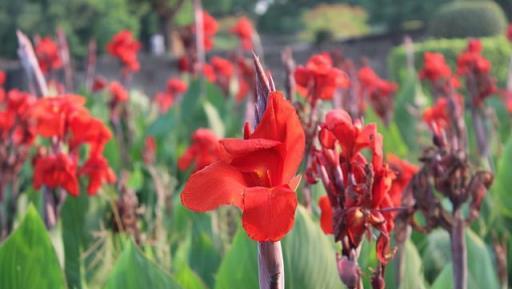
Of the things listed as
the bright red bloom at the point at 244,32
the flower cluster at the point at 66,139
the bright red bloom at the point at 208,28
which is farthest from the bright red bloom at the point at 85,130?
the bright red bloom at the point at 244,32

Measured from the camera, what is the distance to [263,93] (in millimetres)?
728

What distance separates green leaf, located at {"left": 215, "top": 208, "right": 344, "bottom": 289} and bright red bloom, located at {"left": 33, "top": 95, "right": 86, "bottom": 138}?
0.45 meters

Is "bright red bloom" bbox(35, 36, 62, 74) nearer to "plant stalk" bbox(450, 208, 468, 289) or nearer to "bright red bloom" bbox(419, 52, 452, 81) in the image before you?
"bright red bloom" bbox(419, 52, 452, 81)

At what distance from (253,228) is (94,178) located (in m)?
1.04

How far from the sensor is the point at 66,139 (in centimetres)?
166

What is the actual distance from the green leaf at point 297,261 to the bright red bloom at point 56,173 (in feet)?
1.28

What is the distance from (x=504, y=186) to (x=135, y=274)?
4.19 feet

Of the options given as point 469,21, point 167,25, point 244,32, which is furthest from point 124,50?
point 167,25

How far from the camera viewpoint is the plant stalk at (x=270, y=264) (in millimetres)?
741

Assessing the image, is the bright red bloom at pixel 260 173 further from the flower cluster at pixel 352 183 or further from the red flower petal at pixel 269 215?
the flower cluster at pixel 352 183

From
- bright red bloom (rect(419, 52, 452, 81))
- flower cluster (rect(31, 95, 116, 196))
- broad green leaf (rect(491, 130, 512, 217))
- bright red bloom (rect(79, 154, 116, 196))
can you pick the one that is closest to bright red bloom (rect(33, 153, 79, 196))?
flower cluster (rect(31, 95, 116, 196))

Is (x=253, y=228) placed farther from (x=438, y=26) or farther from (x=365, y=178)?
(x=438, y=26)

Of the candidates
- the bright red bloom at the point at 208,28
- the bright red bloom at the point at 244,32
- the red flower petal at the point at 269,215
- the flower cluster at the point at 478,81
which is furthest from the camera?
the bright red bloom at the point at 244,32

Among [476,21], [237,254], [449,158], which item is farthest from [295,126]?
[476,21]
